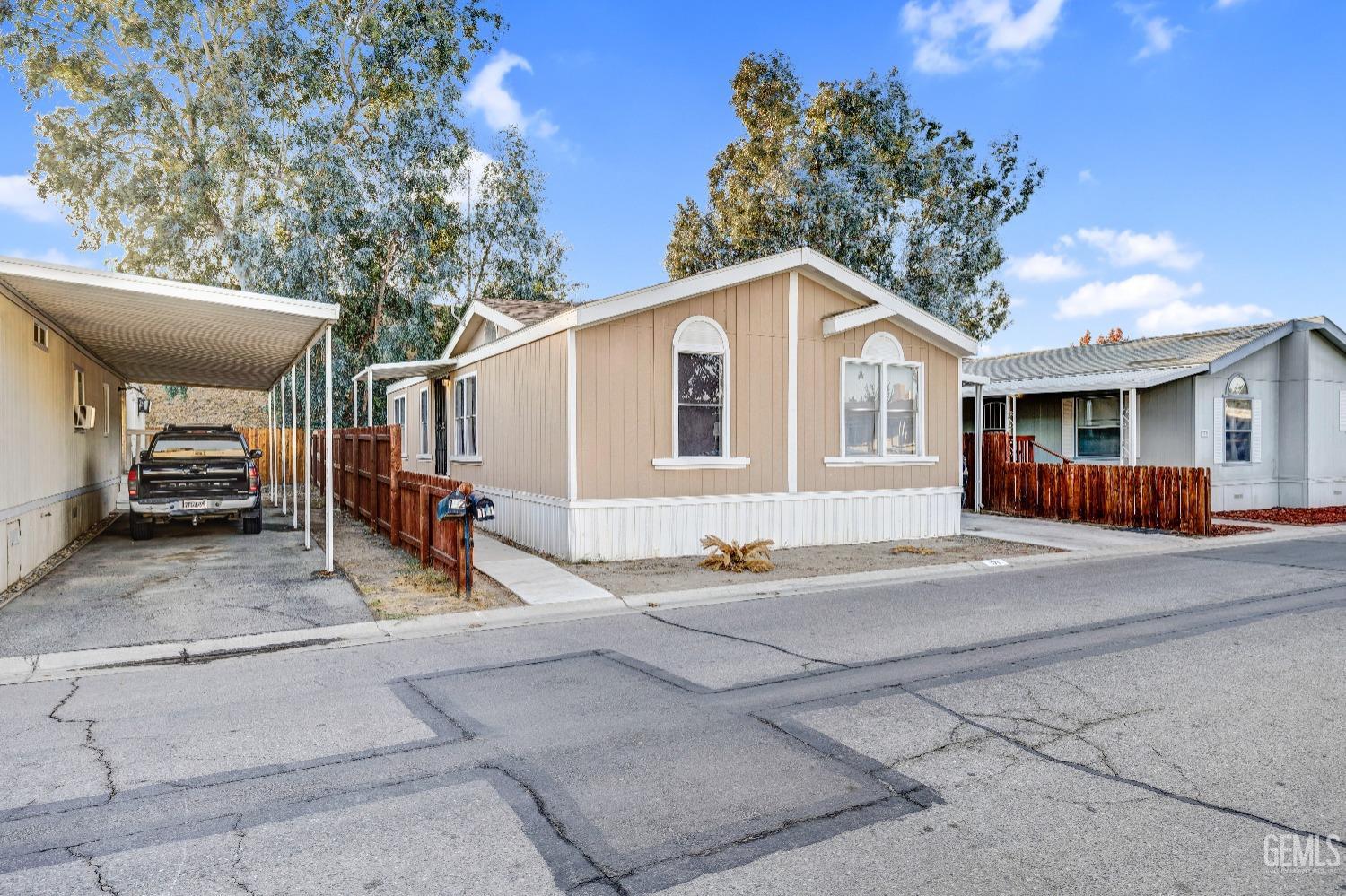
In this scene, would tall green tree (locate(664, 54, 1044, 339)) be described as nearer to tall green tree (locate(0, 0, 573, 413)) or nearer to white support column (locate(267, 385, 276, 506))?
tall green tree (locate(0, 0, 573, 413))

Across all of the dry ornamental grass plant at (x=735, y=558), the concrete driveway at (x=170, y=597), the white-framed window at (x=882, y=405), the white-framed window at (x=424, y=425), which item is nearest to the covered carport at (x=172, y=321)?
the concrete driveway at (x=170, y=597)

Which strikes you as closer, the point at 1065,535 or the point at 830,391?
the point at 830,391

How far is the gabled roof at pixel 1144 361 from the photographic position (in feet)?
61.2

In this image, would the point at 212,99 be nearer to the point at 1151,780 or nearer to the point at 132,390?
the point at 132,390

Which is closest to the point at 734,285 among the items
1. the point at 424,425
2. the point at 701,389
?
the point at 701,389

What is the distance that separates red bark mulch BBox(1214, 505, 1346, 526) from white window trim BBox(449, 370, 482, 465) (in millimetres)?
16410

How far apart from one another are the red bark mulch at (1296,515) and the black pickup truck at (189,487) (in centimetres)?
2015

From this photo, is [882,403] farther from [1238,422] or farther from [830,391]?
[1238,422]

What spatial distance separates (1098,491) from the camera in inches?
683

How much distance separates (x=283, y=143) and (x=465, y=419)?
1546cm

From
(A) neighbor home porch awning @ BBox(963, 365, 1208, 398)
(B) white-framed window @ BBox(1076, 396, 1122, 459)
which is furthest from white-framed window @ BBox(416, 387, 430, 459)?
(B) white-framed window @ BBox(1076, 396, 1122, 459)

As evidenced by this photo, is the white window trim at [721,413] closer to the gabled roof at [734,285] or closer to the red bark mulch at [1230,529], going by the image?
the gabled roof at [734,285]

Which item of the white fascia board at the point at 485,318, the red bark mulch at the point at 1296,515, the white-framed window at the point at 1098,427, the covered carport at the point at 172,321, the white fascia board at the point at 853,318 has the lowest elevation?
the red bark mulch at the point at 1296,515

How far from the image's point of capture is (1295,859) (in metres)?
3.36
